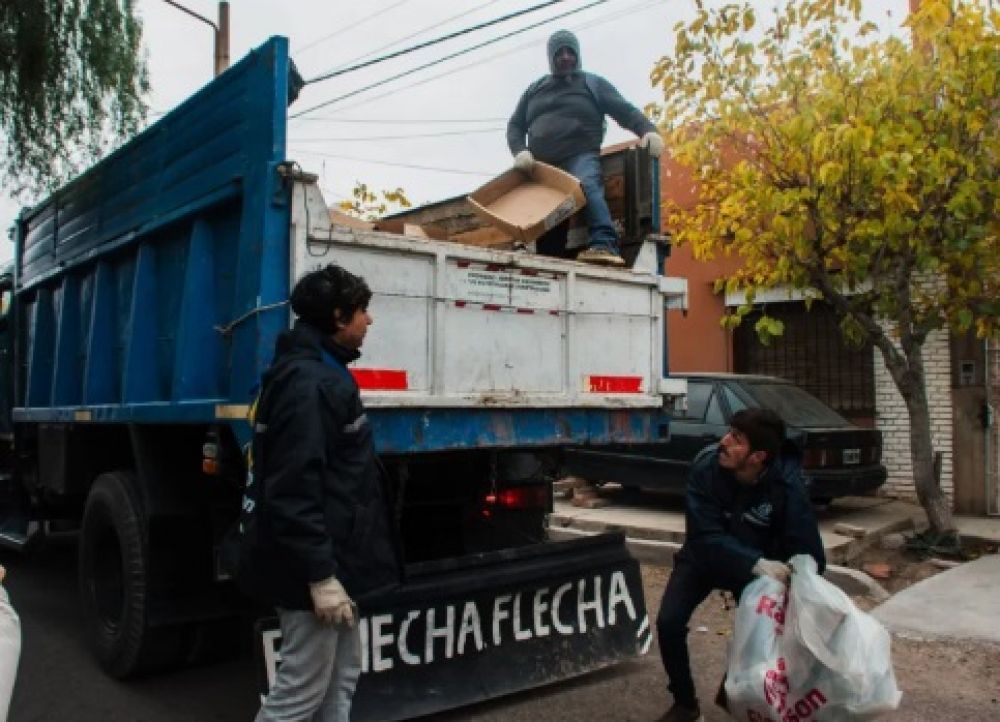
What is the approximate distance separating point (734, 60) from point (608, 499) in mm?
Result: 4648

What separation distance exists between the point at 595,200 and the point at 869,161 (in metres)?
2.66

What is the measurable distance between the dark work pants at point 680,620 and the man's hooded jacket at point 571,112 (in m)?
2.46

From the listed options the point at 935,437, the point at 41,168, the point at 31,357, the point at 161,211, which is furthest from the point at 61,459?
the point at 935,437

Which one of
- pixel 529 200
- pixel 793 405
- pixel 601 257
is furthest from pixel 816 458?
pixel 529 200

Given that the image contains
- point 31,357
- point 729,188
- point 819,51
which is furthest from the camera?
point 729,188

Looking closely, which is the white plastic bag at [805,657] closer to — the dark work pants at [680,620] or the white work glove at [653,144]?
the dark work pants at [680,620]

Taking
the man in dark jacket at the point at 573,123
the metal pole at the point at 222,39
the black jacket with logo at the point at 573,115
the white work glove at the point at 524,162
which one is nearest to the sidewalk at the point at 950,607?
the man in dark jacket at the point at 573,123

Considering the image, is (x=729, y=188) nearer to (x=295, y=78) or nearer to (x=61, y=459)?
(x=295, y=78)

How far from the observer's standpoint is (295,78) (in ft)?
11.6

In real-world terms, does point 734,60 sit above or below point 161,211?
above

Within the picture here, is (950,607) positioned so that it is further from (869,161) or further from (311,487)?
(311,487)

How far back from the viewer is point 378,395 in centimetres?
338

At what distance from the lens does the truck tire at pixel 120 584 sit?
4.00 metres

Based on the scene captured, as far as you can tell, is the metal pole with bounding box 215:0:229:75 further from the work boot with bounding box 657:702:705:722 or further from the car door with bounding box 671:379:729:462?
the work boot with bounding box 657:702:705:722
